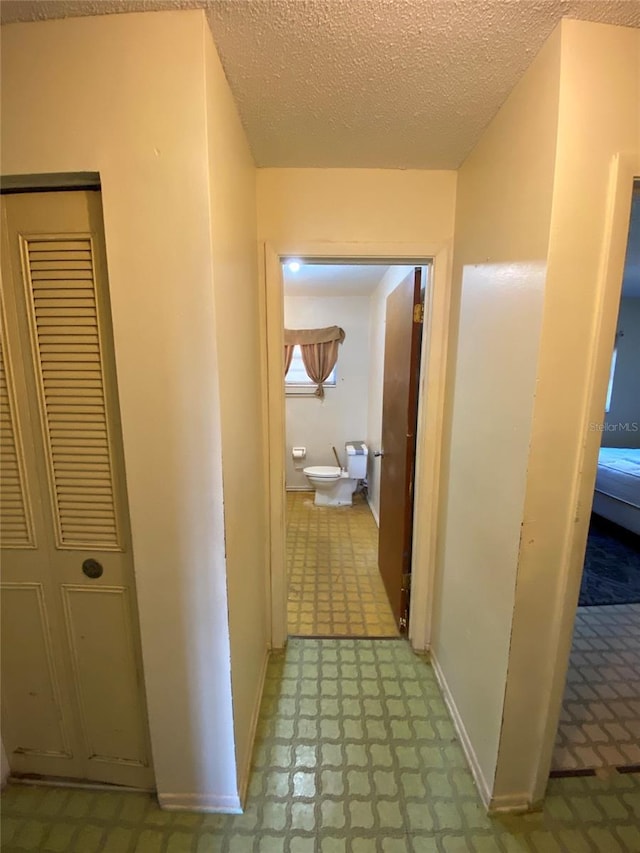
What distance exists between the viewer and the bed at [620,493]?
301 centimetres

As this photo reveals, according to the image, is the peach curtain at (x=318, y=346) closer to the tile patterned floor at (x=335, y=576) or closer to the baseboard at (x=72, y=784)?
the tile patterned floor at (x=335, y=576)

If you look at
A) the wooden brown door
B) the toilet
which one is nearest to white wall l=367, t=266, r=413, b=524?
the toilet

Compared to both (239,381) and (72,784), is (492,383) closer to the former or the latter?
(239,381)

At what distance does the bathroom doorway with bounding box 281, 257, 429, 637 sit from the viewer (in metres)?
2.01

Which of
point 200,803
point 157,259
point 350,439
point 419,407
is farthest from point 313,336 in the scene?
point 200,803

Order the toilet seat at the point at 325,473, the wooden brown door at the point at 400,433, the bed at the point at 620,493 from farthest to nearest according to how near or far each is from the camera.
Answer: the toilet seat at the point at 325,473, the bed at the point at 620,493, the wooden brown door at the point at 400,433

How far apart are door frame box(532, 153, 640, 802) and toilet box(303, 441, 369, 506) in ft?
9.25

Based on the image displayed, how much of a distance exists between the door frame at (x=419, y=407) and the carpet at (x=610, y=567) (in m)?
1.30

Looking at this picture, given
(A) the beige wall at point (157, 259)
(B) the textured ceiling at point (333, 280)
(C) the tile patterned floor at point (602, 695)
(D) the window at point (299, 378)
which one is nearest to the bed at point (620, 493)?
(C) the tile patterned floor at point (602, 695)

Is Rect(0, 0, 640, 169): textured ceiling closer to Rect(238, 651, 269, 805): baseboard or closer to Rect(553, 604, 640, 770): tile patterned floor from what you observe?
Rect(238, 651, 269, 805): baseboard

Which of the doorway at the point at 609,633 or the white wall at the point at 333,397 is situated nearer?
the doorway at the point at 609,633

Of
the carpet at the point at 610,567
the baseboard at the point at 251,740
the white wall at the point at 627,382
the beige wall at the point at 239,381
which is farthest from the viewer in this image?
the white wall at the point at 627,382

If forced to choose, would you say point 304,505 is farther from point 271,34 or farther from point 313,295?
point 271,34

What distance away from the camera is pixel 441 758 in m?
1.38
